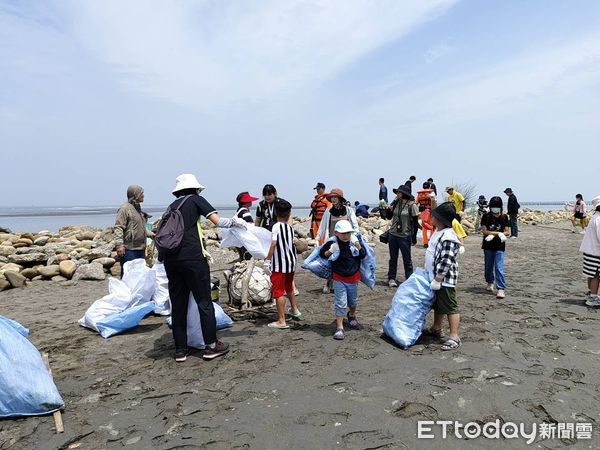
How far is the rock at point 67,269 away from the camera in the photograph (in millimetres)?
8648

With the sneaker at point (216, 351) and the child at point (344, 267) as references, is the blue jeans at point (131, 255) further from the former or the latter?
the child at point (344, 267)

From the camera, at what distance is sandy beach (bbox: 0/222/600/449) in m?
2.88

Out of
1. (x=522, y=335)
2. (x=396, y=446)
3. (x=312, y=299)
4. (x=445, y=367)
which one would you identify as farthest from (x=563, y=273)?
(x=396, y=446)

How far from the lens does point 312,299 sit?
22.3ft

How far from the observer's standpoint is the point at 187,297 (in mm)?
4371

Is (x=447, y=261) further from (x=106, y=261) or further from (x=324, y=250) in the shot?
(x=106, y=261)

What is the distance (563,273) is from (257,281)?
6.39 meters

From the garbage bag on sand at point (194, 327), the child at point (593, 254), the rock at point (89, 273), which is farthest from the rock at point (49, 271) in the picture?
the child at point (593, 254)

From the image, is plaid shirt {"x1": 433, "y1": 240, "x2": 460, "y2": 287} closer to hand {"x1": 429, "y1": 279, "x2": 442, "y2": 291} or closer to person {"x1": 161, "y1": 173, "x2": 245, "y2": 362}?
hand {"x1": 429, "y1": 279, "x2": 442, "y2": 291}

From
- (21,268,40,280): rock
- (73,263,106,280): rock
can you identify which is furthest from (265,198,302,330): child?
(21,268,40,280): rock

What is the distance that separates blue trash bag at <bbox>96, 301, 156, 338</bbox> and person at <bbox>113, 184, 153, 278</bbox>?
3.33 feet

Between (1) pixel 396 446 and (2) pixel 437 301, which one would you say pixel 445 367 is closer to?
(2) pixel 437 301

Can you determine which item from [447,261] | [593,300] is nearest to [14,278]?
[447,261]

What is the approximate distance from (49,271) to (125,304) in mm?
4403
